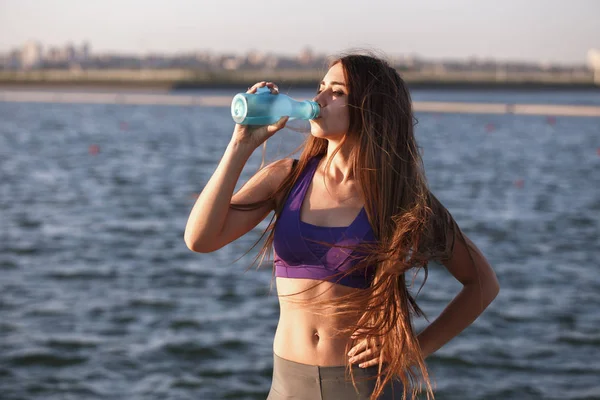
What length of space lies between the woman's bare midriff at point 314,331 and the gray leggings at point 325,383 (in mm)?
24

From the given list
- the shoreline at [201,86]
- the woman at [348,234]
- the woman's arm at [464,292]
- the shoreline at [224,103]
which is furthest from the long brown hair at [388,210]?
the shoreline at [201,86]

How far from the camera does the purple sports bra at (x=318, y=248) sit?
256cm

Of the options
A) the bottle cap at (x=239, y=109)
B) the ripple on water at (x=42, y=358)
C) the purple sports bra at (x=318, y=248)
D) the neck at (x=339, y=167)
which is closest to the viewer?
the bottle cap at (x=239, y=109)

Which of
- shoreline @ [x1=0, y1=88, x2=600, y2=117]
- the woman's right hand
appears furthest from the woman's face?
shoreline @ [x1=0, y1=88, x2=600, y2=117]

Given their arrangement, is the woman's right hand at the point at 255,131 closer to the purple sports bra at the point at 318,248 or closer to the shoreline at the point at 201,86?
the purple sports bra at the point at 318,248

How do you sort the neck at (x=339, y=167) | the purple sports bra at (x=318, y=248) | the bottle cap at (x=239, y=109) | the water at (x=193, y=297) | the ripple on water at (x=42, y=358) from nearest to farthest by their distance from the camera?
1. the bottle cap at (x=239, y=109)
2. the purple sports bra at (x=318, y=248)
3. the neck at (x=339, y=167)
4. the water at (x=193, y=297)
5. the ripple on water at (x=42, y=358)

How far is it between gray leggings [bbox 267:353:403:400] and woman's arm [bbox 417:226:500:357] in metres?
0.37

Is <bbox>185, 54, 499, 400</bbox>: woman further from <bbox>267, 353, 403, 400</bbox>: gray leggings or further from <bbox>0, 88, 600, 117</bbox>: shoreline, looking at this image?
<bbox>0, 88, 600, 117</bbox>: shoreline

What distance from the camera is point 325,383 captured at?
102 inches

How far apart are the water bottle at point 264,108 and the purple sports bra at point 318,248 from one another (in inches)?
11.4

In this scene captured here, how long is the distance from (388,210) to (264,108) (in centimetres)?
49

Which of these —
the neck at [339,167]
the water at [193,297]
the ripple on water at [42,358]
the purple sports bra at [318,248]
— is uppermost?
the neck at [339,167]

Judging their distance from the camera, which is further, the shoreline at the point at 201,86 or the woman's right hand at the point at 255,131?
the shoreline at the point at 201,86

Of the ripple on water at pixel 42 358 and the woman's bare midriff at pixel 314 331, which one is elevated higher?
the woman's bare midriff at pixel 314 331
